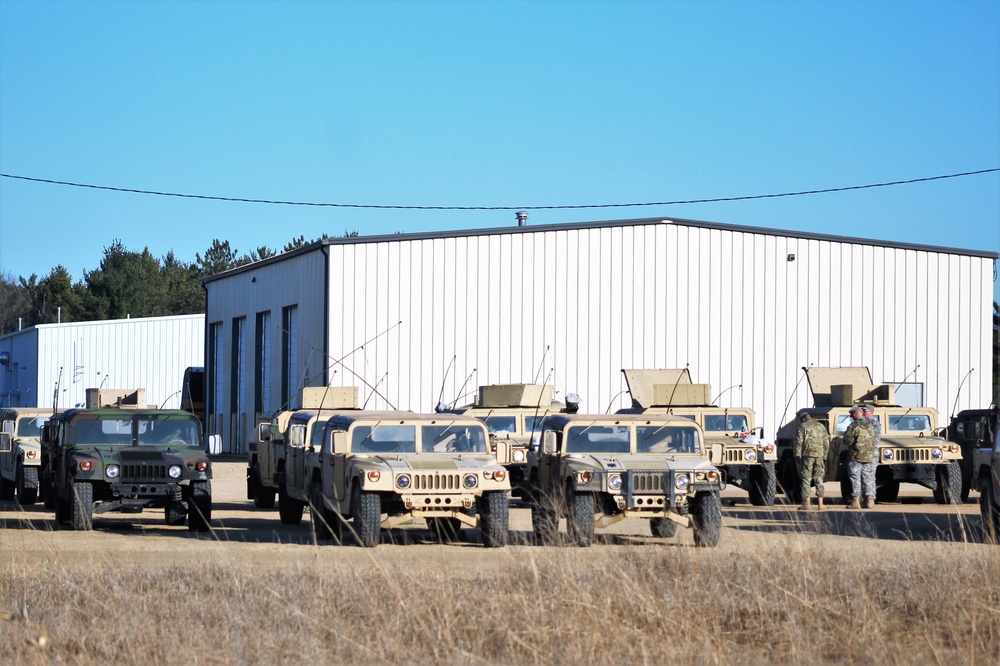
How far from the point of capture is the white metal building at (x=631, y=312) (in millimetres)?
32812

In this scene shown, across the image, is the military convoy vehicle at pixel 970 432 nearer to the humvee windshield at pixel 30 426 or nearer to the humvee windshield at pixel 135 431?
the humvee windshield at pixel 135 431

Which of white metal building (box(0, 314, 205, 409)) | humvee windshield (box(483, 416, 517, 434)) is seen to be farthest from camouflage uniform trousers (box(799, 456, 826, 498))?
white metal building (box(0, 314, 205, 409))

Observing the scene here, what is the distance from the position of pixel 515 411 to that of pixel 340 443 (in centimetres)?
743

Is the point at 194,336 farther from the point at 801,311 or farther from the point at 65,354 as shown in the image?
the point at 801,311

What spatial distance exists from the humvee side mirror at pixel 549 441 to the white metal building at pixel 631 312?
1647 cm

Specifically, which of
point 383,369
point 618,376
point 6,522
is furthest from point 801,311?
point 6,522

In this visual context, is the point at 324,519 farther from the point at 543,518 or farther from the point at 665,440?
the point at 665,440

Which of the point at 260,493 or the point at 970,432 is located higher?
the point at 970,432

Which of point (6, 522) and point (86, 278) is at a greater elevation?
point (86, 278)

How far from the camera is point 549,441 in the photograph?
1575cm

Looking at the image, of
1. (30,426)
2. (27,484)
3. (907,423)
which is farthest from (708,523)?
(30,426)

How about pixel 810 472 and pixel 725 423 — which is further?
pixel 725 423

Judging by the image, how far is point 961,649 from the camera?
8.43 m

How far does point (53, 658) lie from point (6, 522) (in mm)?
11058
